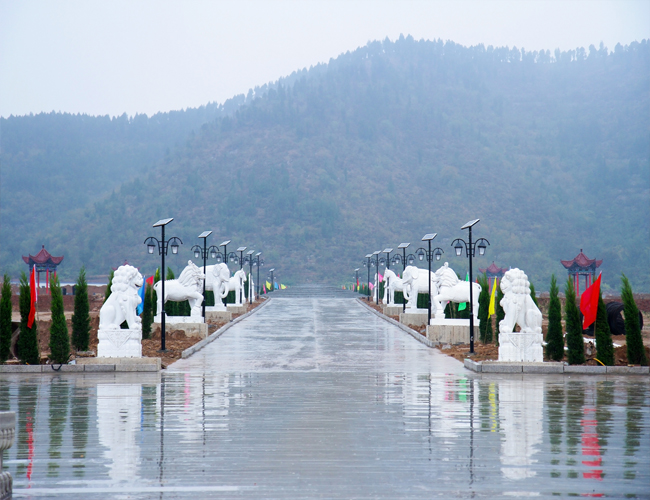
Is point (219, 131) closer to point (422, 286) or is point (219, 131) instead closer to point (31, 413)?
point (422, 286)

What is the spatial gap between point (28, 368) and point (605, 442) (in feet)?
36.2

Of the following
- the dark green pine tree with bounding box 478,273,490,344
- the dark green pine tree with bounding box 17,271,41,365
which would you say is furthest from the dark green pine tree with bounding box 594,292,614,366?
the dark green pine tree with bounding box 17,271,41,365

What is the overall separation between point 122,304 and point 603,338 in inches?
388

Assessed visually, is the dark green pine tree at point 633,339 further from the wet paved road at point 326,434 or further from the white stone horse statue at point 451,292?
the white stone horse statue at point 451,292

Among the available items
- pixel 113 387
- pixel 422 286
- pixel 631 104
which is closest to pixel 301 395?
pixel 113 387

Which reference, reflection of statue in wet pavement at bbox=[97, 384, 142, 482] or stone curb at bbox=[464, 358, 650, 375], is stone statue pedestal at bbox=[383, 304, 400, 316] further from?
reflection of statue in wet pavement at bbox=[97, 384, 142, 482]

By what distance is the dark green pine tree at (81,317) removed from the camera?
1850 cm

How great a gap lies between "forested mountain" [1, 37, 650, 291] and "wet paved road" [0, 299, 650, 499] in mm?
101477

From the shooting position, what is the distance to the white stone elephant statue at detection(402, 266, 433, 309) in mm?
31422

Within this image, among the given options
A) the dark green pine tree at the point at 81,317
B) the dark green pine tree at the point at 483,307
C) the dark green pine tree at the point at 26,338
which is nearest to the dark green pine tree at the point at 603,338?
the dark green pine tree at the point at 483,307

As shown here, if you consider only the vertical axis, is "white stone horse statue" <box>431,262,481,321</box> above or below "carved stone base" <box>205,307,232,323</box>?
above

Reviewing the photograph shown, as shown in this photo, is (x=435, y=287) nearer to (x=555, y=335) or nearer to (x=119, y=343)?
→ (x=555, y=335)

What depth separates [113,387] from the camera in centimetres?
1338

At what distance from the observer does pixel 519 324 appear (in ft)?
53.0
